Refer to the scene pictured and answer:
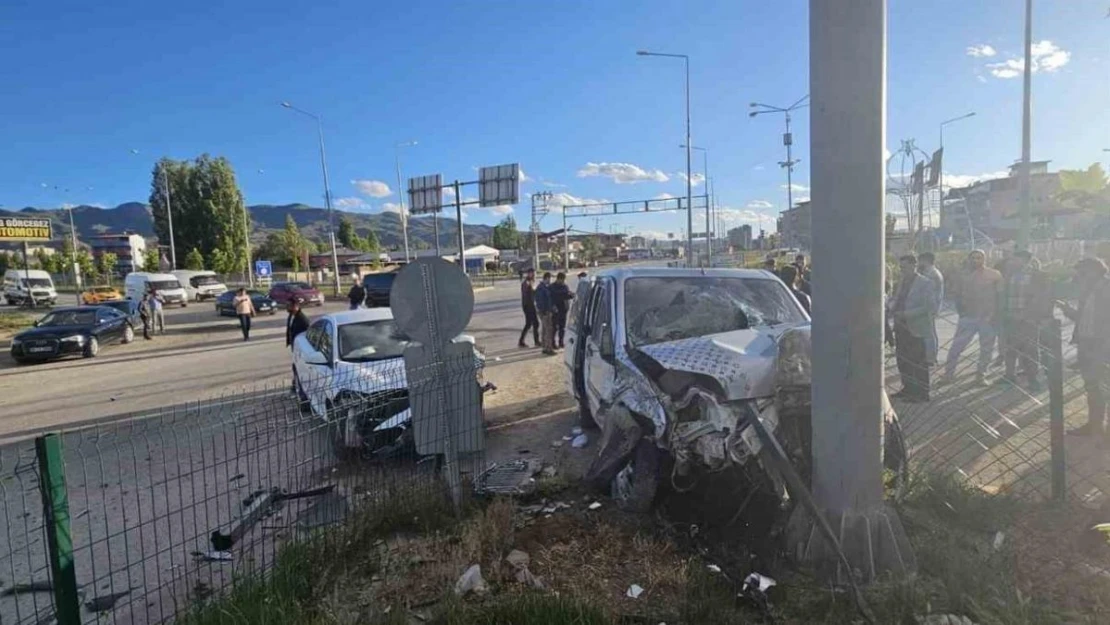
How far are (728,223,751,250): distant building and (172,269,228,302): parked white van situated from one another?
245 ft

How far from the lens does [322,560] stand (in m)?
3.68

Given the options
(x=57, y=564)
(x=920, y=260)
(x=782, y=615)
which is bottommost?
(x=782, y=615)

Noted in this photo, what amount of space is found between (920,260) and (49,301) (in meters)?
53.5

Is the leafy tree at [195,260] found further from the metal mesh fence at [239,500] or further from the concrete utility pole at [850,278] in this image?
the concrete utility pole at [850,278]

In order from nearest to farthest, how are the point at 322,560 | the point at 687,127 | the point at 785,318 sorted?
the point at 322,560 → the point at 785,318 → the point at 687,127

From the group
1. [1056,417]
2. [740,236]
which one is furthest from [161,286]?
[740,236]

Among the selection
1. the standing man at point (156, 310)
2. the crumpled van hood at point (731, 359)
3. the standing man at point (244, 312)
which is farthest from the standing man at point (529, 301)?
the standing man at point (156, 310)

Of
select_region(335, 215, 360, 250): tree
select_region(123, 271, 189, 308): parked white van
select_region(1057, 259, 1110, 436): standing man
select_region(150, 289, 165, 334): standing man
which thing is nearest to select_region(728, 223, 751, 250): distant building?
select_region(335, 215, 360, 250): tree

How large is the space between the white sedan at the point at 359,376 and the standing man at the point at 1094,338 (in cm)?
579

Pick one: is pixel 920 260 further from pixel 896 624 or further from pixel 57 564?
pixel 57 564

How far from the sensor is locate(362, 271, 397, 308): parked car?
95.3 feet


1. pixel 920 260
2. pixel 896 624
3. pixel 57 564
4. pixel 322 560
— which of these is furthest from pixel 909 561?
pixel 920 260

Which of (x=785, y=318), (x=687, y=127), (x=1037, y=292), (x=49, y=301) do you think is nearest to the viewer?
(x=785, y=318)

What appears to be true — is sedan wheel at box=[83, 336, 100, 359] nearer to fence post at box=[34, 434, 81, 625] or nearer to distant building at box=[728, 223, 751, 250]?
fence post at box=[34, 434, 81, 625]
